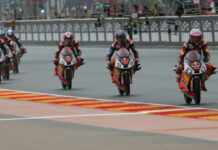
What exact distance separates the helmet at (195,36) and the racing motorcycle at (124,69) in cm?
302

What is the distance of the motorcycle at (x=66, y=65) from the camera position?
22.2 m

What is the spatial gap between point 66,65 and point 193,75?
6.43 m

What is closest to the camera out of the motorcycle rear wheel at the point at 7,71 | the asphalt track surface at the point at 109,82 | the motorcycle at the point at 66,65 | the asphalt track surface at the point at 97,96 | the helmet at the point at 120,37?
the asphalt track surface at the point at 97,96

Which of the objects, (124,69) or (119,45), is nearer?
(124,69)

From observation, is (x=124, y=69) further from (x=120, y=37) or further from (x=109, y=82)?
(x=109, y=82)

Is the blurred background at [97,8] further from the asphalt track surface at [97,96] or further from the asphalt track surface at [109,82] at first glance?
the asphalt track surface at [109,82]

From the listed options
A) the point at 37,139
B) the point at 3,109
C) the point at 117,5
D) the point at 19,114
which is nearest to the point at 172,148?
the point at 37,139

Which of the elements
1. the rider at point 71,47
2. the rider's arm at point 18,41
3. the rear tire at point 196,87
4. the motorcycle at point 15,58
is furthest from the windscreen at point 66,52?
the rider's arm at point 18,41

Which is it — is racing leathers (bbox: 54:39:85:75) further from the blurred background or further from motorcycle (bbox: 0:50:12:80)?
the blurred background

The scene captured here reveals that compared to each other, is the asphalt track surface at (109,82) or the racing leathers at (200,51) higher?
the racing leathers at (200,51)

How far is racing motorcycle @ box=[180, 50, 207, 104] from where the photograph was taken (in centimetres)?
1630

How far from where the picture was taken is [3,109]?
16.9m

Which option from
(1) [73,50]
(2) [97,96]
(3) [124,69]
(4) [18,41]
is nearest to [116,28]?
(4) [18,41]

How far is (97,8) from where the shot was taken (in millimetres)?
48969
